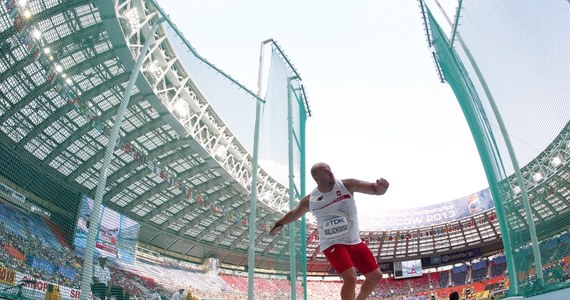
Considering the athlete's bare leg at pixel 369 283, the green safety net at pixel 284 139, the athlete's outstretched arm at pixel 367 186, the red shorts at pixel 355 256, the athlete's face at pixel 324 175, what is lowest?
the athlete's bare leg at pixel 369 283

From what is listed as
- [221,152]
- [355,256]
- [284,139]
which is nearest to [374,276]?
[355,256]

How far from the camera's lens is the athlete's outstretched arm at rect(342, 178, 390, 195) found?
2.46m

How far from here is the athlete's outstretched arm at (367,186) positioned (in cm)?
246

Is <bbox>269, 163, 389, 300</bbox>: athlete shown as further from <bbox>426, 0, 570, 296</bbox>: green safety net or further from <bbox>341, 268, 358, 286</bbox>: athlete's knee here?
<bbox>426, 0, 570, 296</bbox>: green safety net

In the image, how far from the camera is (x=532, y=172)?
6266 mm

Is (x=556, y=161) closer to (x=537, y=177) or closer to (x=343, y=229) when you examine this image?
(x=537, y=177)

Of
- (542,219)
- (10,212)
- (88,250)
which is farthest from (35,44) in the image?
(10,212)

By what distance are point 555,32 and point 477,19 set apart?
7.03ft

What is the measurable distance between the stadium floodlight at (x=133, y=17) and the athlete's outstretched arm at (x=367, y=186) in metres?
11.9

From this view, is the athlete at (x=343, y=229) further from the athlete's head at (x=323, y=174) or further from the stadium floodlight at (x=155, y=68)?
the stadium floodlight at (x=155, y=68)

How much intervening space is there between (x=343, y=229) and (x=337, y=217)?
0.10 metres

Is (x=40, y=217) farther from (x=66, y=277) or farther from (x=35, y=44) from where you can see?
(x=35, y=44)

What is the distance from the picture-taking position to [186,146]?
19938 millimetres

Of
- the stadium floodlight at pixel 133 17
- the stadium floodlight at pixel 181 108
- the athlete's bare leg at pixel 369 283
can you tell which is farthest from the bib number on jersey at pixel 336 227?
the stadium floodlight at pixel 181 108
